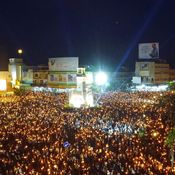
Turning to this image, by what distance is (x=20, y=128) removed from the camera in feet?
71.1

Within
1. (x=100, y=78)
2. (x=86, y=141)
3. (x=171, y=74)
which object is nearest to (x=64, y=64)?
(x=100, y=78)

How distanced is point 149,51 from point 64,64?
48.2 ft

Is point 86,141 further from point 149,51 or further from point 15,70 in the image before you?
point 149,51

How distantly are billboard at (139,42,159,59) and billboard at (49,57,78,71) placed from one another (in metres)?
13.2

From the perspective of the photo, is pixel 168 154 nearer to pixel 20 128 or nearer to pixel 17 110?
pixel 20 128

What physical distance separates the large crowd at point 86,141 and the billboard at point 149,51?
1165 inches

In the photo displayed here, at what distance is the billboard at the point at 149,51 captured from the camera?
58219mm

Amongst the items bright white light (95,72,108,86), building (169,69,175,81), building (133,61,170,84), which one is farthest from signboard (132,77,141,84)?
building (169,69,175,81)

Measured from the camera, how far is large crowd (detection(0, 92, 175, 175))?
49.9 feet

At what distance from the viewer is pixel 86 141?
19.3 meters

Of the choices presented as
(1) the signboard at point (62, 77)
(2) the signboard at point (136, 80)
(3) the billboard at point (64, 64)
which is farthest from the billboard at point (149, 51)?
(1) the signboard at point (62, 77)

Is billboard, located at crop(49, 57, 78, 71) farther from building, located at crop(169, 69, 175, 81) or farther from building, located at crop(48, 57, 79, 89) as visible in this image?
building, located at crop(169, 69, 175, 81)

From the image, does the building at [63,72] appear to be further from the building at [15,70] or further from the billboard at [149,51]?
the billboard at [149,51]

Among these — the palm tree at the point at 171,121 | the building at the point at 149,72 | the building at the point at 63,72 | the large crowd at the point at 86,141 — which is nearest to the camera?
the palm tree at the point at 171,121
